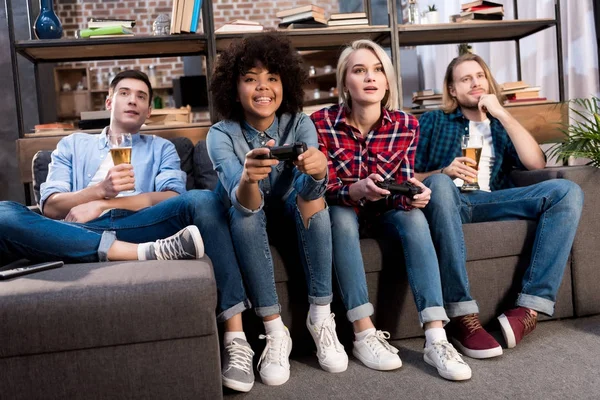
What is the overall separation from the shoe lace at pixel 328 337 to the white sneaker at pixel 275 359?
95mm

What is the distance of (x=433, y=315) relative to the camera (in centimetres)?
186

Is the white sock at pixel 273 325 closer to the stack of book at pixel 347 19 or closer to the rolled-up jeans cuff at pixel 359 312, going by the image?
the rolled-up jeans cuff at pixel 359 312

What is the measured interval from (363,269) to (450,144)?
0.77 metres

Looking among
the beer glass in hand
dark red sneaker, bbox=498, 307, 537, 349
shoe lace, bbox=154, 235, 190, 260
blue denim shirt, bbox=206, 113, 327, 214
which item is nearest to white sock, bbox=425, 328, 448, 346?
dark red sneaker, bbox=498, 307, 537, 349

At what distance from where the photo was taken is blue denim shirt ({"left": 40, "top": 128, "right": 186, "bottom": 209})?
7.82ft

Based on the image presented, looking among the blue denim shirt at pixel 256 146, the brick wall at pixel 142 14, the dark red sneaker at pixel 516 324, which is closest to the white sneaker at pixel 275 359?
the blue denim shirt at pixel 256 146

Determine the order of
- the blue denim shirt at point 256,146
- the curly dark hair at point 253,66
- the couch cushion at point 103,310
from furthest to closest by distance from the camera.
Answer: the curly dark hair at point 253,66 < the blue denim shirt at point 256,146 < the couch cushion at point 103,310

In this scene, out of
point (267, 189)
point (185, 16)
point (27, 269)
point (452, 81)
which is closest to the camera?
point (27, 269)

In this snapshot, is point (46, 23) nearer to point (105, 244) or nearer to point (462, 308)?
point (105, 244)

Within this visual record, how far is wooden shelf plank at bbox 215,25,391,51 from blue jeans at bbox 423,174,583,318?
128 cm

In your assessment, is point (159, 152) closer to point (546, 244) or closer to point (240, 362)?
point (240, 362)

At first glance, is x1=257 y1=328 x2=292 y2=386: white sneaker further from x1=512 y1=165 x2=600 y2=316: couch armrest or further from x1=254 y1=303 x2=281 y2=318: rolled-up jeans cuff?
x1=512 y1=165 x2=600 y2=316: couch armrest

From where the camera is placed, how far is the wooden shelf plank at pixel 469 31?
3.27 metres

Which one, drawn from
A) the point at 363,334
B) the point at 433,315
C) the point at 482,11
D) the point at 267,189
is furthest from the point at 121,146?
the point at 482,11
